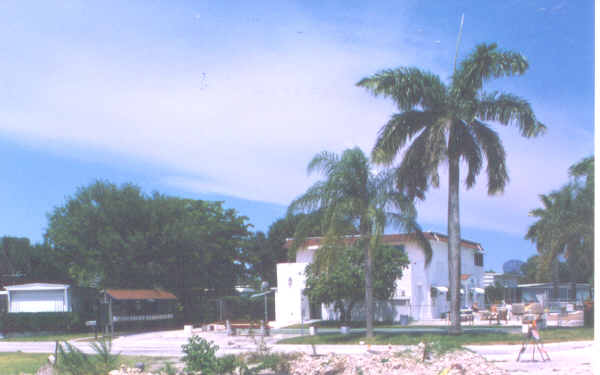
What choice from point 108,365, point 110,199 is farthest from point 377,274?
point 108,365

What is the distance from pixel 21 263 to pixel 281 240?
26.3 m

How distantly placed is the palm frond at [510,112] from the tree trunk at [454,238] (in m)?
2.02

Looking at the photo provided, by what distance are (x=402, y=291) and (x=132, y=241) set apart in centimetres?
1675

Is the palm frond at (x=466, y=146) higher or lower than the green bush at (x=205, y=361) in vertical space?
higher

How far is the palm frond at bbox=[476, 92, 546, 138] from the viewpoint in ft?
79.2

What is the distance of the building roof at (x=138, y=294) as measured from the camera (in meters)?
36.4

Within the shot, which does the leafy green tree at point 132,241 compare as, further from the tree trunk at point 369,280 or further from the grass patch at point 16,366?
the tree trunk at point 369,280

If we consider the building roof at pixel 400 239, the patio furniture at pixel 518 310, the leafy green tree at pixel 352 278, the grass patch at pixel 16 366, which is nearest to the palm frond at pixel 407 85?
the building roof at pixel 400 239

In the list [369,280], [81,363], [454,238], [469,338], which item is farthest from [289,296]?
[81,363]

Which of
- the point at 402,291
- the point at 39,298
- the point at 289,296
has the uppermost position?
the point at 39,298

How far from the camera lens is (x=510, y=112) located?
2425 cm

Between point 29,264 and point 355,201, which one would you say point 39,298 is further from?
point 355,201

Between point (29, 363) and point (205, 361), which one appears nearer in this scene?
point (205, 361)

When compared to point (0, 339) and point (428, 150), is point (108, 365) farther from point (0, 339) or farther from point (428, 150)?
point (0, 339)
